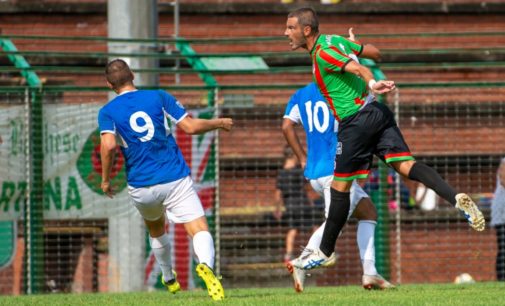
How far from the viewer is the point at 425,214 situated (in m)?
16.5

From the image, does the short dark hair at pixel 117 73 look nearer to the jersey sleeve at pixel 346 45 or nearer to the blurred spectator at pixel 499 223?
the jersey sleeve at pixel 346 45

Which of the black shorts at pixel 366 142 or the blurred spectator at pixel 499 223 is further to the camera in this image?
the blurred spectator at pixel 499 223

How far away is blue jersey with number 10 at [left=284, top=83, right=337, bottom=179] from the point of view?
1191 cm

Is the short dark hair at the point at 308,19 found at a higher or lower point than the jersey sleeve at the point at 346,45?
higher

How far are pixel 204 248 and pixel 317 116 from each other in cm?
242

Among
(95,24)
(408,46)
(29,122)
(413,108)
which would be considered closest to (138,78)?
(29,122)

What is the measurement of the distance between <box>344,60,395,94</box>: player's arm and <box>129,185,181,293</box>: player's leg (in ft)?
5.82

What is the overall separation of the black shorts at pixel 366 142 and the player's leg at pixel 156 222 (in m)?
1.50

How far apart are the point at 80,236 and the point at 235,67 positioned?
9.82 ft

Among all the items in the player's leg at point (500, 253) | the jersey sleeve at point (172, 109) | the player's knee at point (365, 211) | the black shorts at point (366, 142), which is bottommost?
the player's leg at point (500, 253)

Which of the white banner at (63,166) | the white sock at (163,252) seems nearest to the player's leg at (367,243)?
the white sock at (163,252)

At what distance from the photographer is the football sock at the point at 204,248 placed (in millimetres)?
9969

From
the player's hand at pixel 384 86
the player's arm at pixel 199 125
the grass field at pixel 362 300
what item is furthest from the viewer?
the player's arm at pixel 199 125

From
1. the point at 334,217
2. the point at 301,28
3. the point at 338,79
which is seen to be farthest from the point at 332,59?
the point at 334,217
